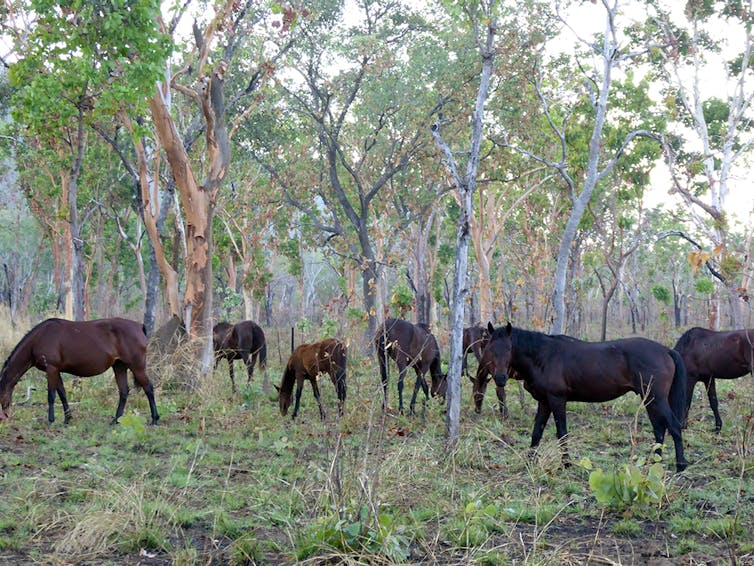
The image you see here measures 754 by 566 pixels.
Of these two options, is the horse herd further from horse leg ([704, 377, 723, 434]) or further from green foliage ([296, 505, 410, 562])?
green foliage ([296, 505, 410, 562])

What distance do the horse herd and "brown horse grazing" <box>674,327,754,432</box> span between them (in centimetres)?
2

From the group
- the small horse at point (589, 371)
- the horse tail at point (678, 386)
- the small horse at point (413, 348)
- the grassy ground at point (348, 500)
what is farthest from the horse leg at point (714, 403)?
the small horse at point (413, 348)

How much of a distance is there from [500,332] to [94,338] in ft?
20.2

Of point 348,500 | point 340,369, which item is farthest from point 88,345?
point 348,500

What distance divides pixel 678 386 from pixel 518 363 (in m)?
1.93

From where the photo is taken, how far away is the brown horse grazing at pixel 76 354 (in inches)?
418

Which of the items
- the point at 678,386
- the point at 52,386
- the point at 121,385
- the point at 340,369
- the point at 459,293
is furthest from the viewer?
the point at 340,369

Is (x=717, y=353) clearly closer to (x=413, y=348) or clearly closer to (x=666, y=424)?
(x=666, y=424)

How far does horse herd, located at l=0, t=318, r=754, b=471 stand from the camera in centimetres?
870

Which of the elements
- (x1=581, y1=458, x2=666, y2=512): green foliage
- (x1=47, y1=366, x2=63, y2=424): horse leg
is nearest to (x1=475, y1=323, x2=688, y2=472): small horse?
(x1=581, y1=458, x2=666, y2=512): green foliage

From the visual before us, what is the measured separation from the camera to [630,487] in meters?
6.41

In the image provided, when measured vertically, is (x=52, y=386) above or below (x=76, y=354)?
below

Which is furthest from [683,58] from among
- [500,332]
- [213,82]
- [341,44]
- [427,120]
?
[500,332]

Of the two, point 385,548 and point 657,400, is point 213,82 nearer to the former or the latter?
point 657,400
